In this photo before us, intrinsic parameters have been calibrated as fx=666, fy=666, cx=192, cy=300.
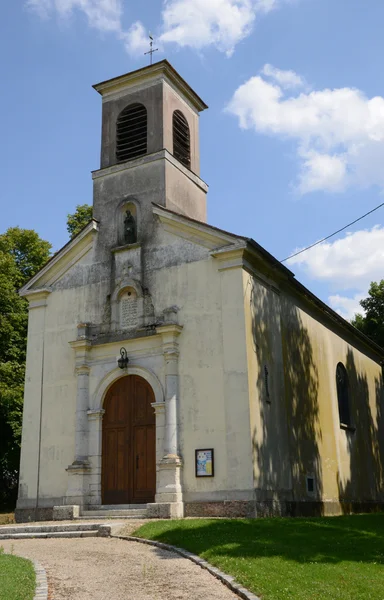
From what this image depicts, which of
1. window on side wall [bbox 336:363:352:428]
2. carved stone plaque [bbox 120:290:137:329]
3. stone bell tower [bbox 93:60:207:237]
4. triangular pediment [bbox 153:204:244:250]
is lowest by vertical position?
window on side wall [bbox 336:363:352:428]

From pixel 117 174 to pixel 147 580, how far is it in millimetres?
14400

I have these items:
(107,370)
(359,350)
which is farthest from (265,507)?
(359,350)

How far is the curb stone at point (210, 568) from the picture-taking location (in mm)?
8211

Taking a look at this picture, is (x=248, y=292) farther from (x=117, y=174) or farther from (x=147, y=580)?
(x=147, y=580)

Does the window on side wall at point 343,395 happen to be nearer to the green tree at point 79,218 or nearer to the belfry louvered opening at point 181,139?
the belfry louvered opening at point 181,139

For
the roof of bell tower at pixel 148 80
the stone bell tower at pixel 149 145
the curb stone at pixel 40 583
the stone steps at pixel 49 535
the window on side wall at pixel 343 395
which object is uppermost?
the roof of bell tower at pixel 148 80

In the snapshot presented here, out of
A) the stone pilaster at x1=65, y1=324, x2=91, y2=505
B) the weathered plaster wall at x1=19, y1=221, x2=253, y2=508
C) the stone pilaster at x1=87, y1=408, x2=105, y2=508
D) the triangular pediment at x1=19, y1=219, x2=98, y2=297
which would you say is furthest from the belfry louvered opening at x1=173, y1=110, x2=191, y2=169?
the stone pilaster at x1=87, y1=408, x2=105, y2=508

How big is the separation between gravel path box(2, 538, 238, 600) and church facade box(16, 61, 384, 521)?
4.40 metres

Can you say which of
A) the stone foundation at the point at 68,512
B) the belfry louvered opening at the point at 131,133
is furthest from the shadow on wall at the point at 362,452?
the belfry louvered opening at the point at 131,133

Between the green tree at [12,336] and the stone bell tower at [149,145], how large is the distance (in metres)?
10.1

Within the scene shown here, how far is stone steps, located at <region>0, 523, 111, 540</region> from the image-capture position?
14.1 metres

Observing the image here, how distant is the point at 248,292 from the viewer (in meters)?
18.0

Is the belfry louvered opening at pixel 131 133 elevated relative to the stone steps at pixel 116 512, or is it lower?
elevated

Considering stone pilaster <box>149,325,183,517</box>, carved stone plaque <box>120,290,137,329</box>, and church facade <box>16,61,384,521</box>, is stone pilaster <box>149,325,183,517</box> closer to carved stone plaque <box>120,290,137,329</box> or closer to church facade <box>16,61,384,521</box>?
church facade <box>16,61,384,521</box>
